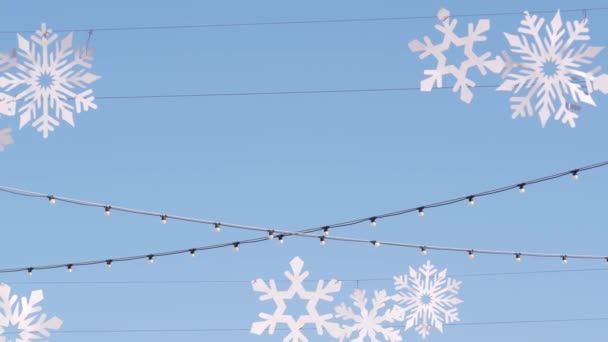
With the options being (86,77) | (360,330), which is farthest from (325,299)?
(86,77)

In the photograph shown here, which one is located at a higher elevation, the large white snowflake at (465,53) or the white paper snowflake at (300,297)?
the large white snowflake at (465,53)

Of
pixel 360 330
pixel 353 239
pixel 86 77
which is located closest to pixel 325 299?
pixel 353 239

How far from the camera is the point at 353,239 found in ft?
28.5

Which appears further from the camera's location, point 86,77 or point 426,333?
point 426,333

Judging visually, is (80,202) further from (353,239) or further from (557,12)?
(557,12)

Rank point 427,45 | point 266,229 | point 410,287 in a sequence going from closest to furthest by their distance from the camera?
point 427,45
point 266,229
point 410,287

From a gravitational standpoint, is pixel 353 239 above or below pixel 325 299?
above

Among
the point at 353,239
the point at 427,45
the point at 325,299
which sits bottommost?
the point at 325,299

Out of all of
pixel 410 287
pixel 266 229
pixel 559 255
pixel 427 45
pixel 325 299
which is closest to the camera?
pixel 427 45

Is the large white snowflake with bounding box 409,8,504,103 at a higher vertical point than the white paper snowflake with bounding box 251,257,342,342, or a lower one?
higher

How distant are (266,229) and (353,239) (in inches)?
24.9

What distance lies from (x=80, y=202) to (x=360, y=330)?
7.44 feet

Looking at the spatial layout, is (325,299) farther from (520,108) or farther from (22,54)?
(22,54)

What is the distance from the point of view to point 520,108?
300 inches
